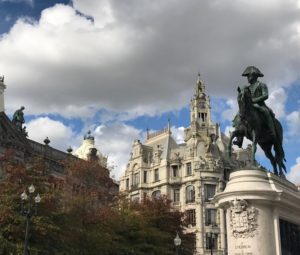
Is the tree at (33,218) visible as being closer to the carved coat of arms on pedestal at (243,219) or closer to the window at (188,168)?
the carved coat of arms on pedestal at (243,219)

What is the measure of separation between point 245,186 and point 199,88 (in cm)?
7201

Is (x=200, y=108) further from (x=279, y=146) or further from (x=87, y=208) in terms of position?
(x=279, y=146)

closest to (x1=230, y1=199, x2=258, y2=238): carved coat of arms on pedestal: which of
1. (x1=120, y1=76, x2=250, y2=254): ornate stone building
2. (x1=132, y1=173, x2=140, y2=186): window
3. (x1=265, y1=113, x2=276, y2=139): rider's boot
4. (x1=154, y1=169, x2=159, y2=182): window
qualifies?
(x1=265, y1=113, x2=276, y2=139): rider's boot

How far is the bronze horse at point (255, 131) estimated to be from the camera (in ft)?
61.7

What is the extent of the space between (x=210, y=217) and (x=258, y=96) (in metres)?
56.3

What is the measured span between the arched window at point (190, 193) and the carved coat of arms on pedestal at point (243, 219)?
5812 centimetres

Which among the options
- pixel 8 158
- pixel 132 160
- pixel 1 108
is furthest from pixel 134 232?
pixel 132 160

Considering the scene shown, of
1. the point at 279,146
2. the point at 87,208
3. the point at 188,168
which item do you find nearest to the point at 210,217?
the point at 188,168

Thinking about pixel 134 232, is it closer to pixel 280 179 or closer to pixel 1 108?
pixel 280 179

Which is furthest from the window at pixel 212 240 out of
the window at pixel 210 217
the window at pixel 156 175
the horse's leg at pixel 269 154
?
the horse's leg at pixel 269 154

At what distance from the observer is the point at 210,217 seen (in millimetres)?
74750

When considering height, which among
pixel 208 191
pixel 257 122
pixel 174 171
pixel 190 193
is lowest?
pixel 257 122

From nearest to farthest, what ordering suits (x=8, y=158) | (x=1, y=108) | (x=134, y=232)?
1. (x=8, y=158)
2. (x=134, y=232)
3. (x=1, y=108)

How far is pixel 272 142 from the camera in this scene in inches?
805
